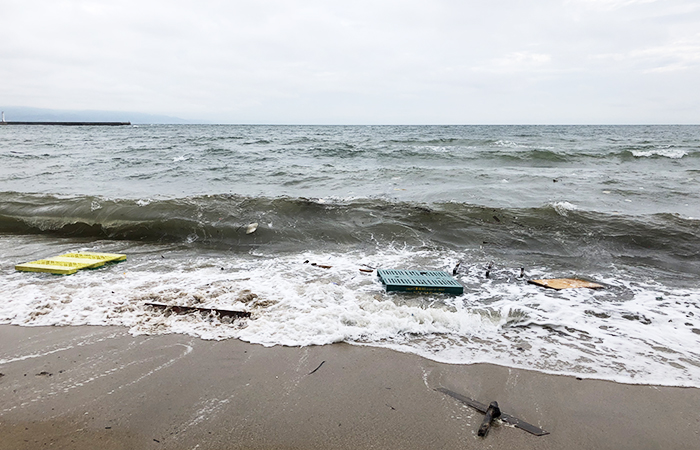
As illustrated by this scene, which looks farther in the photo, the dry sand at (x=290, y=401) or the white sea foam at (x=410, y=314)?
the white sea foam at (x=410, y=314)

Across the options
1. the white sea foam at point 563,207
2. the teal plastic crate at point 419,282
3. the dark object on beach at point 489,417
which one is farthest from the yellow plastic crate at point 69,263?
the white sea foam at point 563,207

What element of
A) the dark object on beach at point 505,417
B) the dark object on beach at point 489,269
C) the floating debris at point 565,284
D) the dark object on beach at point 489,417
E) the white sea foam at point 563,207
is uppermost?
the white sea foam at point 563,207

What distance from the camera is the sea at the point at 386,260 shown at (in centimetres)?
411

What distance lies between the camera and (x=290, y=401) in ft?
9.91

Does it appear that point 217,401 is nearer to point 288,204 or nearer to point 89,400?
point 89,400

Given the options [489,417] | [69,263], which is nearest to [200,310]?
[69,263]

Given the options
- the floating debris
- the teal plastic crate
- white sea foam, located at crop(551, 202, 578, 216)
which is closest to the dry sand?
the teal plastic crate

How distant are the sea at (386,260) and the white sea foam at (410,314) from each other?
0.02m

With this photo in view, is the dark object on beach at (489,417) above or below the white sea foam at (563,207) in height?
below

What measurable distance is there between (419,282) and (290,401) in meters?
Answer: 2.76

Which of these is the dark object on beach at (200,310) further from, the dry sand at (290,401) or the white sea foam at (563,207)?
the white sea foam at (563,207)

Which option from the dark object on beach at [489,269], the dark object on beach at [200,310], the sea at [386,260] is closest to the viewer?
the sea at [386,260]

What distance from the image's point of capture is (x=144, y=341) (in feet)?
12.8

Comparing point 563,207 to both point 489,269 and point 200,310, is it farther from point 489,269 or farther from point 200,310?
point 200,310
